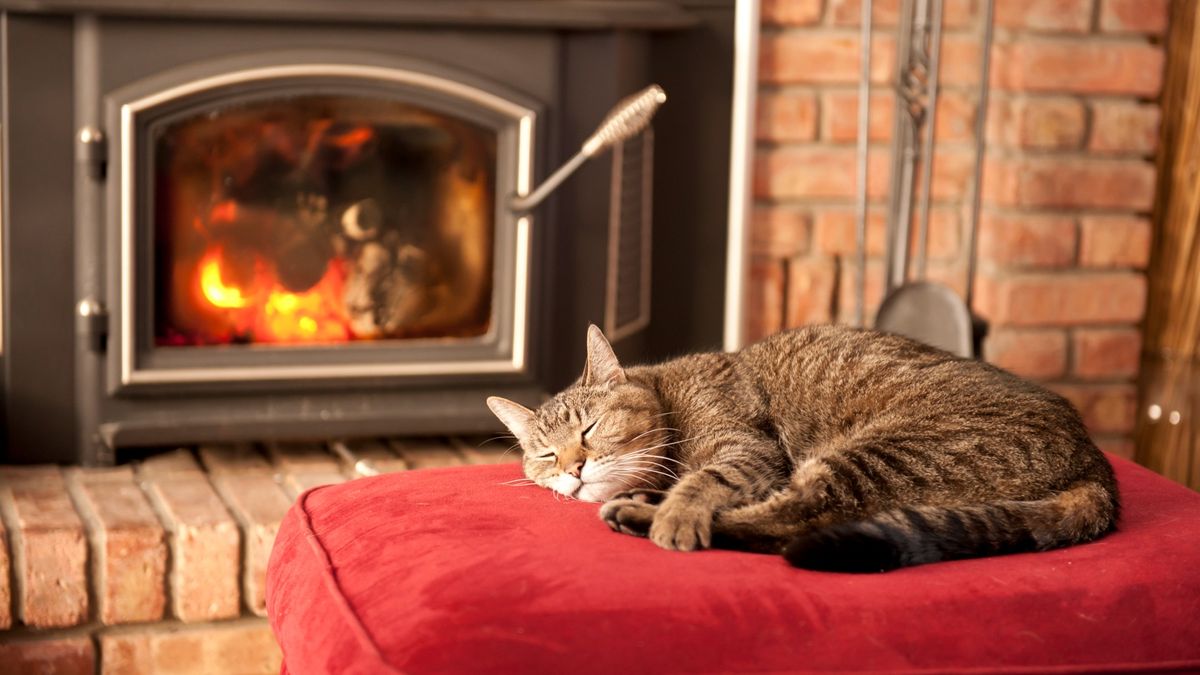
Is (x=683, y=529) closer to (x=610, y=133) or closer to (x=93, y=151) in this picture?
(x=610, y=133)

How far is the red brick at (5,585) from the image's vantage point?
1691 millimetres

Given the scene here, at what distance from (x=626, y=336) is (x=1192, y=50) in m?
1.04

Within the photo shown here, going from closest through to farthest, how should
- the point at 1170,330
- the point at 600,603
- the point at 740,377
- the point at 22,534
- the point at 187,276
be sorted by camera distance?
the point at 600,603 → the point at 740,377 → the point at 22,534 → the point at 187,276 → the point at 1170,330

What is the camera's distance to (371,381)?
2.08 meters

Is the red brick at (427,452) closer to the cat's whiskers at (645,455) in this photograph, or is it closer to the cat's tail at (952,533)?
the cat's whiskers at (645,455)

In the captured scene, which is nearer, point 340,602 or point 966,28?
point 340,602

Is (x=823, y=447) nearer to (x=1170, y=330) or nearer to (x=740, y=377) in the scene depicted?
(x=740, y=377)

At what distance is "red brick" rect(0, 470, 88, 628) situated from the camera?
1.71m

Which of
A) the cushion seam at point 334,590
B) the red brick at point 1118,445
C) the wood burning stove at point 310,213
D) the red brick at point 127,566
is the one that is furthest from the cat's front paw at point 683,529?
the red brick at point 1118,445

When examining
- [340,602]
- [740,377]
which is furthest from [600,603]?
[740,377]

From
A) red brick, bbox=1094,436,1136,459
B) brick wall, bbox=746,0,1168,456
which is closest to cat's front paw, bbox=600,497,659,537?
brick wall, bbox=746,0,1168,456

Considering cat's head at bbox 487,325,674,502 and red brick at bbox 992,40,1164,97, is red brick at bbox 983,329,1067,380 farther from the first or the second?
cat's head at bbox 487,325,674,502

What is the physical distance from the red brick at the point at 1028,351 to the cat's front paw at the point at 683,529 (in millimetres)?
1174

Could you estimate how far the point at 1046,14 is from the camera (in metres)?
2.22
